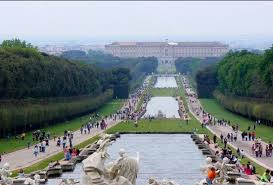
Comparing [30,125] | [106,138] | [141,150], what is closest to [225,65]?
[30,125]

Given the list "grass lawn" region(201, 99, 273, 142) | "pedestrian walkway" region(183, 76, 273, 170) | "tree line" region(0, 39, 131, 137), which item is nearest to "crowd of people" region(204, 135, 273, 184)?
"pedestrian walkway" region(183, 76, 273, 170)

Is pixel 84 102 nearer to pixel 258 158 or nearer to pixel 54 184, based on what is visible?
pixel 258 158

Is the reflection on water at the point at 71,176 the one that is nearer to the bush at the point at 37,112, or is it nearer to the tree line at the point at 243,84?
the bush at the point at 37,112

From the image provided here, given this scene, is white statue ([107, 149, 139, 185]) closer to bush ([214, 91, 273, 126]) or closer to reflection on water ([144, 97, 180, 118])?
bush ([214, 91, 273, 126])

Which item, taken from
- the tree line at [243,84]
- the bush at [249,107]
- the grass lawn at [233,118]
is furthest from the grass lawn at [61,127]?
the tree line at [243,84]

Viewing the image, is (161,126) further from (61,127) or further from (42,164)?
(42,164)

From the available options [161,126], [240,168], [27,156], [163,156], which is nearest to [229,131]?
[161,126]
